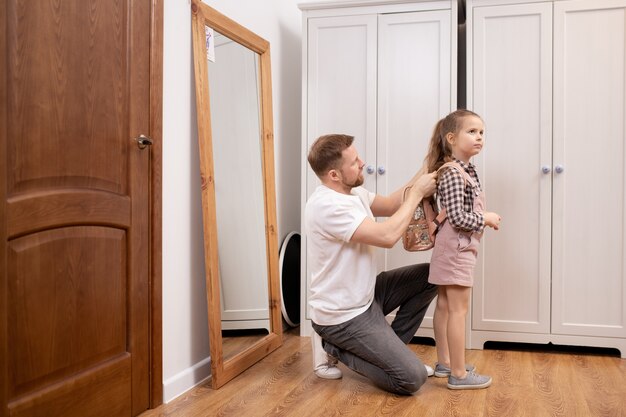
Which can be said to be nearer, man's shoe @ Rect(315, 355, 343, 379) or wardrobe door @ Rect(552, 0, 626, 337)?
man's shoe @ Rect(315, 355, 343, 379)

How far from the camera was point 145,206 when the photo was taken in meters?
2.17

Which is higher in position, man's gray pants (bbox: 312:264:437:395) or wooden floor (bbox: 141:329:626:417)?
man's gray pants (bbox: 312:264:437:395)

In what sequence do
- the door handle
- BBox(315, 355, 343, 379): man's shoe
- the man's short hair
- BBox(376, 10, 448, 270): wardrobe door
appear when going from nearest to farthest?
the door handle → the man's short hair → BBox(315, 355, 343, 379): man's shoe → BBox(376, 10, 448, 270): wardrobe door

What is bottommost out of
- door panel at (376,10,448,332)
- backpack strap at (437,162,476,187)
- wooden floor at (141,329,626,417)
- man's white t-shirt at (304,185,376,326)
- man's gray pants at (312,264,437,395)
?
wooden floor at (141,329,626,417)

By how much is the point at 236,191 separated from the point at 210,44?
0.66m

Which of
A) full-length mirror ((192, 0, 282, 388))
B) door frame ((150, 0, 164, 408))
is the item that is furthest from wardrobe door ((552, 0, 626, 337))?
door frame ((150, 0, 164, 408))

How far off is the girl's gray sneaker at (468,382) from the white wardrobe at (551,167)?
2.35 feet

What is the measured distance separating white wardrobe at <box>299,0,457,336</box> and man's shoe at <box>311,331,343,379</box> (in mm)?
758

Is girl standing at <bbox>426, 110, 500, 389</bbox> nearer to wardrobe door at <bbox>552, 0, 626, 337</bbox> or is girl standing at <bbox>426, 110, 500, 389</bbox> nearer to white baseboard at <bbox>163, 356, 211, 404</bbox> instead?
wardrobe door at <bbox>552, 0, 626, 337</bbox>

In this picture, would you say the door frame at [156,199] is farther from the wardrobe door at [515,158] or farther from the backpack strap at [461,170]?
the wardrobe door at [515,158]

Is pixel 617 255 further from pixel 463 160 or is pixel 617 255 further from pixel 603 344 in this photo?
pixel 463 160

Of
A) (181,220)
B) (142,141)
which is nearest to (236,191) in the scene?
(181,220)

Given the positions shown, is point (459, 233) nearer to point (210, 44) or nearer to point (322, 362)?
point (322, 362)

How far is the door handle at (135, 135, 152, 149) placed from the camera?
2.12 metres
